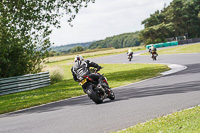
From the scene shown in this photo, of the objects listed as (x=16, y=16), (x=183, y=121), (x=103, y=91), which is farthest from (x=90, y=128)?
(x=16, y=16)

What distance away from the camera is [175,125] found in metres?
5.82

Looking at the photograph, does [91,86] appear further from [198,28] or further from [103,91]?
[198,28]

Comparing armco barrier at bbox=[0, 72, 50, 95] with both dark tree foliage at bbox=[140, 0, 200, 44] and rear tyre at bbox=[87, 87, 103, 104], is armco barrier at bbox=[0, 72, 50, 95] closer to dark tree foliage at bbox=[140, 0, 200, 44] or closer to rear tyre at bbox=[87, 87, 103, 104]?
rear tyre at bbox=[87, 87, 103, 104]

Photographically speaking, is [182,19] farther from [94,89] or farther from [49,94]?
[94,89]

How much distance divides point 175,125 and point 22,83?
51.8 feet

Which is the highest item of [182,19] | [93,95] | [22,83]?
[182,19]

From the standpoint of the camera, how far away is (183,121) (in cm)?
604

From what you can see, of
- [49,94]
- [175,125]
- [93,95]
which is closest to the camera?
[175,125]

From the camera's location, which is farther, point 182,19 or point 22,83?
point 182,19

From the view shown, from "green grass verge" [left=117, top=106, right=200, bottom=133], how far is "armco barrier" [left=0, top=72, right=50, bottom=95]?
579 inches

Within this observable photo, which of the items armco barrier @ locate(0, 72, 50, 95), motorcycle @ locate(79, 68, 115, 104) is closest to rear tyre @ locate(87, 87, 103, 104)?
motorcycle @ locate(79, 68, 115, 104)

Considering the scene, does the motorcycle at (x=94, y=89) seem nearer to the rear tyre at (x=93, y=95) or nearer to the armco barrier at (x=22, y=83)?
the rear tyre at (x=93, y=95)

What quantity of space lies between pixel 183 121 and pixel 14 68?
17277 millimetres

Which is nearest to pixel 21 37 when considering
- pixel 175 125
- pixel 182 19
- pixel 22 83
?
pixel 22 83
